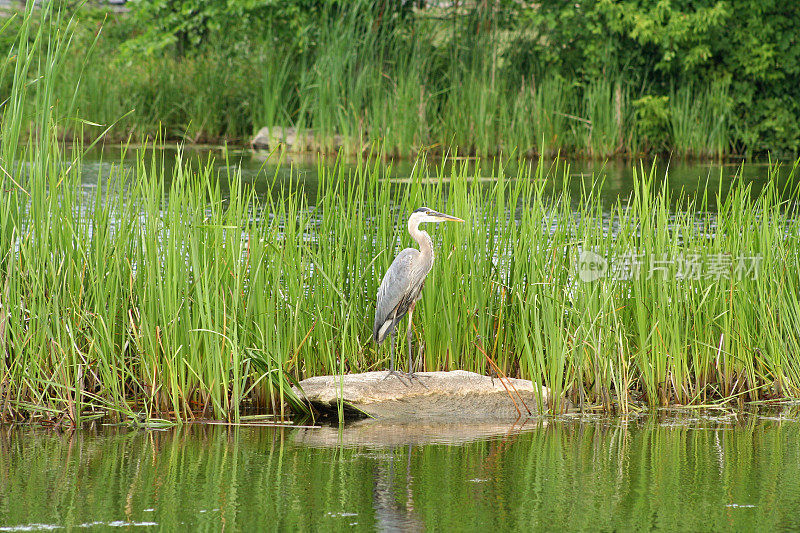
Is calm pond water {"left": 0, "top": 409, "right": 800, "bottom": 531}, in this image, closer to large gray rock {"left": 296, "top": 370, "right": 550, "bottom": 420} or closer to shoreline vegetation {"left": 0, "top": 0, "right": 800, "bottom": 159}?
large gray rock {"left": 296, "top": 370, "right": 550, "bottom": 420}

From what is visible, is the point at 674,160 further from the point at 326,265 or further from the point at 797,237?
the point at 326,265

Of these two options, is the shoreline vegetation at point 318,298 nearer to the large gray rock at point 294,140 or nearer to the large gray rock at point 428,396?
the large gray rock at point 428,396

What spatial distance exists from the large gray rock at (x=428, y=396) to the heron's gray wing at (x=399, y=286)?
278 mm

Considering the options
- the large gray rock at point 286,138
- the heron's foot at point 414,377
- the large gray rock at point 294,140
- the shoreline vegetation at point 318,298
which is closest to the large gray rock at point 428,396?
the heron's foot at point 414,377

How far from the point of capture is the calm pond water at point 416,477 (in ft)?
9.73

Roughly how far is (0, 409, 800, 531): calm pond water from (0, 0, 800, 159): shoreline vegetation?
8700mm

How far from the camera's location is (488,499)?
316cm

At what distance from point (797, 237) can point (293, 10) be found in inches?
441

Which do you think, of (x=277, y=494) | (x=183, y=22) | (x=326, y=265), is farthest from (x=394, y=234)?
(x=183, y=22)

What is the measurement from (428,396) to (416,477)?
0.82 m

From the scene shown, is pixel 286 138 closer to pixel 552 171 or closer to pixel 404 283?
pixel 552 171

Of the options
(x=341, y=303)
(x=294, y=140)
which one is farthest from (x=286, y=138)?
(x=341, y=303)

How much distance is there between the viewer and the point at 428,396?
4180 millimetres

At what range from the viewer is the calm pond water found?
117 inches
